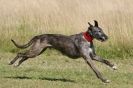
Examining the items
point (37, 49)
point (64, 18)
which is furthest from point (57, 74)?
point (64, 18)

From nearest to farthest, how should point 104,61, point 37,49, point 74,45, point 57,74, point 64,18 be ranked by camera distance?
point 104,61
point 74,45
point 37,49
point 57,74
point 64,18

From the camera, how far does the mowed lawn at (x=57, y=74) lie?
407 inches

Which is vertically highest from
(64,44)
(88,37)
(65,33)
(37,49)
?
(88,37)

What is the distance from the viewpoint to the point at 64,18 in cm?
1736

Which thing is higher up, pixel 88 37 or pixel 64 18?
pixel 88 37

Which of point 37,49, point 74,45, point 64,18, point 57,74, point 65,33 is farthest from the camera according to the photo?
point 64,18

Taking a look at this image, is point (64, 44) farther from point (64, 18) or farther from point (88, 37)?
point (64, 18)

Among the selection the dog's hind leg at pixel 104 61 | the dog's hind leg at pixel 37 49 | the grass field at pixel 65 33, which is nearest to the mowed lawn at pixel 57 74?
the grass field at pixel 65 33

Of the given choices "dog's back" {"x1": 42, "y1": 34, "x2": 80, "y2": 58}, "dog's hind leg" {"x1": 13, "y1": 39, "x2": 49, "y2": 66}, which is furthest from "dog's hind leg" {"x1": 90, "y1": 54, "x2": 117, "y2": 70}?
"dog's hind leg" {"x1": 13, "y1": 39, "x2": 49, "y2": 66}

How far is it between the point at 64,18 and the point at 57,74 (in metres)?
5.68

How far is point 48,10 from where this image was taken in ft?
60.7

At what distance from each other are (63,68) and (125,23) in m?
4.28

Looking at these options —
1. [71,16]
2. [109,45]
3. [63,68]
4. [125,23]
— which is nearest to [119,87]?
[63,68]

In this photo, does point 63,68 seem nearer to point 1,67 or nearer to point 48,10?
point 1,67
